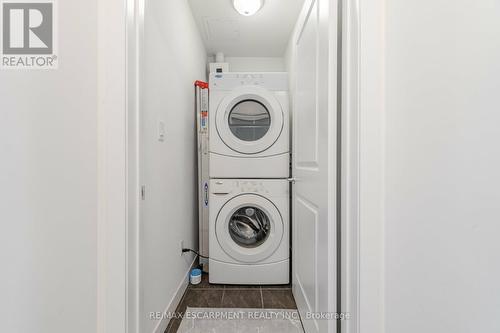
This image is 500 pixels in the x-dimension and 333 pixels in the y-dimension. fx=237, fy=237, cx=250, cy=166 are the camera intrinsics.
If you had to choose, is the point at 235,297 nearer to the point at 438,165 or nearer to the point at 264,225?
the point at 264,225

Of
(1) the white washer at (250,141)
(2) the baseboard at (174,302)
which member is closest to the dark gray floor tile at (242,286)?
(2) the baseboard at (174,302)

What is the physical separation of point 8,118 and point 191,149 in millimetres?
1629

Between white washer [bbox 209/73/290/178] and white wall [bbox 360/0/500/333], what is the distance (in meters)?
1.16

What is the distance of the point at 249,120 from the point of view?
2029mm

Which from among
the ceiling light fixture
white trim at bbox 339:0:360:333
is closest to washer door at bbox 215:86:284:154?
the ceiling light fixture

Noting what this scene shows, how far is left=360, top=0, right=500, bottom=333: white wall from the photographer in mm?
473

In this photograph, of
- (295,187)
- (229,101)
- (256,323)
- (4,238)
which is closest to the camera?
(4,238)

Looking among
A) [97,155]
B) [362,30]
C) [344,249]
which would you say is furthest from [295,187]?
[97,155]

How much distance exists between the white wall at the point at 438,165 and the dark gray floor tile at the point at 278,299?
995 millimetres

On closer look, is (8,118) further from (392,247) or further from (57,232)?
(392,247)

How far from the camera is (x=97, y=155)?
0.82 meters

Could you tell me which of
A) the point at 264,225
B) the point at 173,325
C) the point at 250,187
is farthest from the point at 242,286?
the point at 250,187

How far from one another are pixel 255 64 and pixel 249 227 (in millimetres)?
2153

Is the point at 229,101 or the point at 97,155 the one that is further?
the point at 229,101
